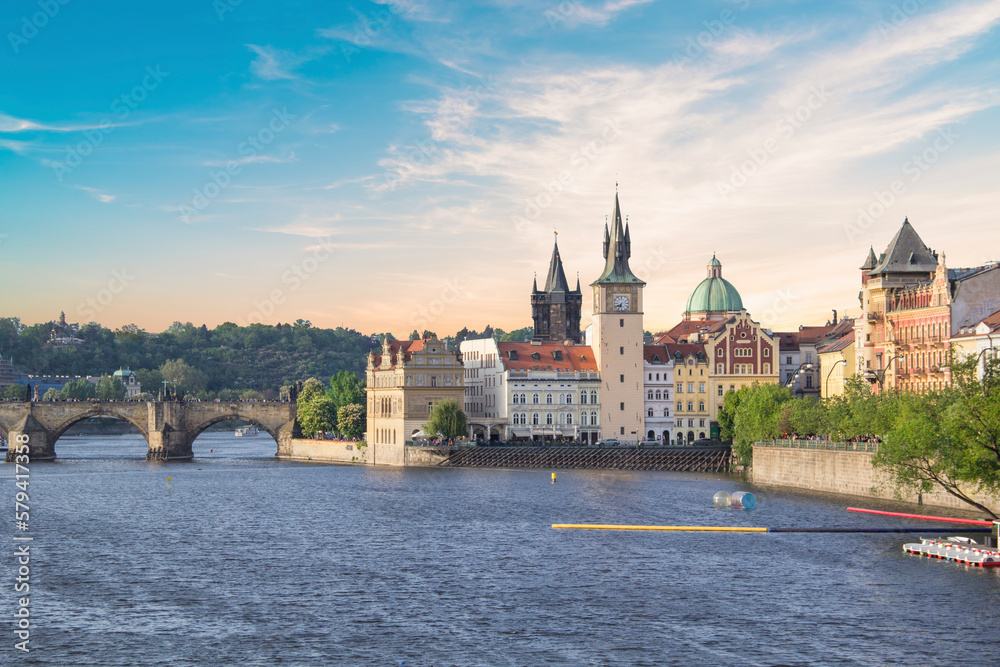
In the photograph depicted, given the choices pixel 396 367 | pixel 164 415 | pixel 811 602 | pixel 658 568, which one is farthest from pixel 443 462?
pixel 811 602

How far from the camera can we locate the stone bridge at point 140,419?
160500 millimetres

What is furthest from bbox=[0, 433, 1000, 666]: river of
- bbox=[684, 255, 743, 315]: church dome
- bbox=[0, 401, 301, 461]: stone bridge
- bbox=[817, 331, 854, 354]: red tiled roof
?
bbox=[684, 255, 743, 315]: church dome

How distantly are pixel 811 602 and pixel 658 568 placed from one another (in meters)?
10.2

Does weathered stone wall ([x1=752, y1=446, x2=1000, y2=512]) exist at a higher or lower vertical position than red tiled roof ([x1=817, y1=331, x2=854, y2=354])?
lower

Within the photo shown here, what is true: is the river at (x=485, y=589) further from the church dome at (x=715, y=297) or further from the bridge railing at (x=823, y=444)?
the church dome at (x=715, y=297)

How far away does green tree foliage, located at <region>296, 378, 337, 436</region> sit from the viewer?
168500 millimetres

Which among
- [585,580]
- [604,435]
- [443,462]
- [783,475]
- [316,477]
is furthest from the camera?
[604,435]

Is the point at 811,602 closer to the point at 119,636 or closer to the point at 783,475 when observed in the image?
the point at 119,636

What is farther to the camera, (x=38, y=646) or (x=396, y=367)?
(x=396, y=367)

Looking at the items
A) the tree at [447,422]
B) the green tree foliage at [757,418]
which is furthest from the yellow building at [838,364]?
the tree at [447,422]

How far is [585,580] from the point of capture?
55375 millimetres

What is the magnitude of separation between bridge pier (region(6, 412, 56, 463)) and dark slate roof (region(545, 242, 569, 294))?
75.8m

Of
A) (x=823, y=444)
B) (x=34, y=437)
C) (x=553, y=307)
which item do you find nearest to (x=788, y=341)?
(x=553, y=307)

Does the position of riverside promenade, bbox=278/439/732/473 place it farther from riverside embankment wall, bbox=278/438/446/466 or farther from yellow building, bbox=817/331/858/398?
yellow building, bbox=817/331/858/398
